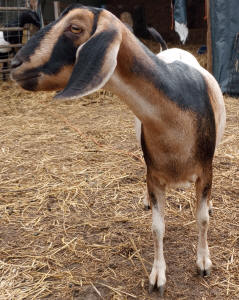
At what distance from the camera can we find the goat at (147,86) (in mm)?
1451

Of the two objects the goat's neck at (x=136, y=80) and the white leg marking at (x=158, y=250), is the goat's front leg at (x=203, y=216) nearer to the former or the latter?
the white leg marking at (x=158, y=250)

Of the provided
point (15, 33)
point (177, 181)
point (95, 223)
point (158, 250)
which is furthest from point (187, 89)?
point (15, 33)

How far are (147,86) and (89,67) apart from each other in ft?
1.36

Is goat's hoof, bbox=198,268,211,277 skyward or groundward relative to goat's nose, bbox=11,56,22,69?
groundward

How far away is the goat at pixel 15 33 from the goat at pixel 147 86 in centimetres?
703

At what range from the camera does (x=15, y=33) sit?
Result: 8633mm

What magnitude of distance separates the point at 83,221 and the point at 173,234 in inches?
29.1

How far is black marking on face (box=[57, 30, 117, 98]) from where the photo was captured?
1.39m

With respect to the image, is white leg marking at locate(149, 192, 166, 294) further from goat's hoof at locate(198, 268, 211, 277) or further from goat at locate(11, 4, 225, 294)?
goat's hoof at locate(198, 268, 211, 277)

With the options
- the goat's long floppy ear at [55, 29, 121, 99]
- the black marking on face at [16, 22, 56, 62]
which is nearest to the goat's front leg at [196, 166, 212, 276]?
the goat's long floppy ear at [55, 29, 121, 99]

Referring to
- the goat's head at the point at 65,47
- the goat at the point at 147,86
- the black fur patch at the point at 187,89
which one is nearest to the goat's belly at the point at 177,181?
the goat at the point at 147,86

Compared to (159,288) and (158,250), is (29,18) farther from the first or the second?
(159,288)

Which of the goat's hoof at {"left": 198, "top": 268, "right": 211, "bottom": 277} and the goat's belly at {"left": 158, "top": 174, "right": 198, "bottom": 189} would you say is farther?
the goat's hoof at {"left": 198, "top": 268, "right": 211, "bottom": 277}

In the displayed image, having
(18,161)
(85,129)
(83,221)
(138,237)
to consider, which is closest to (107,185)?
(83,221)
